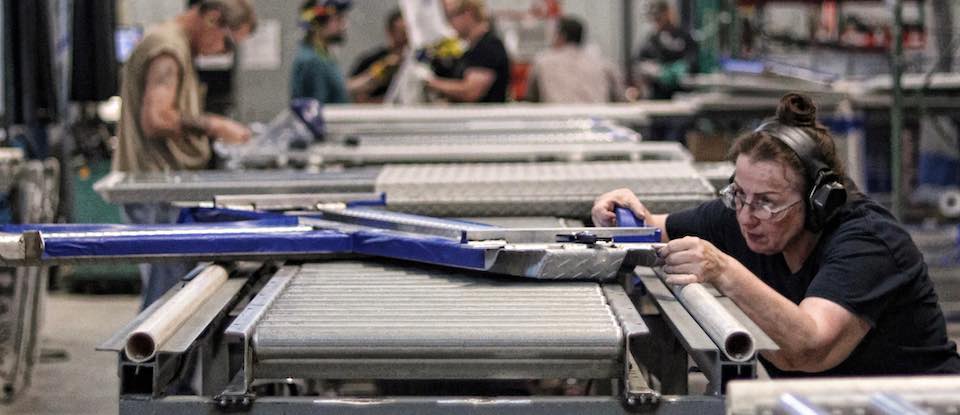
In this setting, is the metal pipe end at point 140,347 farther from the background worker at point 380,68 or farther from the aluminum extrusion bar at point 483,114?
the background worker at point 380,68

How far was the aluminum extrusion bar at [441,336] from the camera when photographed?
2449 millimetres

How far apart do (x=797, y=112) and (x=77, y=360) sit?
5.08 metres

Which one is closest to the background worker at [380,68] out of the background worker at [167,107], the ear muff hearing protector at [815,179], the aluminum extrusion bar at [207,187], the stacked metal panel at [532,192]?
the background worker at [167,107]

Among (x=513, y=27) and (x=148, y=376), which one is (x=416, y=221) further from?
(x=513, y=27)

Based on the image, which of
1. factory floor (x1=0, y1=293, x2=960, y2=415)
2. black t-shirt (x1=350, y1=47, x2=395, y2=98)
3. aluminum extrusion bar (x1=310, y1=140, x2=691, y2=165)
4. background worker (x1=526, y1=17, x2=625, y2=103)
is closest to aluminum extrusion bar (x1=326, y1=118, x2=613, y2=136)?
aluminum extrusion bar (x1=310, y1=140, x2=691, y2=165)

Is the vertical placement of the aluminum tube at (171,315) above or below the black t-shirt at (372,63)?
below

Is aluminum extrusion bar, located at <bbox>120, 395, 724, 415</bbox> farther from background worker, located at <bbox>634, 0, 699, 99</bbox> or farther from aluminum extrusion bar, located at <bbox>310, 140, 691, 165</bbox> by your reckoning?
background worker, located at <bbox>634, 0, 699, 99</bbox>

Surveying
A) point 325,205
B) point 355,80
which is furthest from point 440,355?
point 355,80

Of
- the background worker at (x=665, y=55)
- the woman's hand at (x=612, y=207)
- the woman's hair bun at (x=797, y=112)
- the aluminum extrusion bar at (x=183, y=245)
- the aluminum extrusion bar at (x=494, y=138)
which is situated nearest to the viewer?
the woman's hair bun at (x=797, y=112)

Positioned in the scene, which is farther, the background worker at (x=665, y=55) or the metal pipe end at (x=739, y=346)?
the background worker at (x=665, y=55)

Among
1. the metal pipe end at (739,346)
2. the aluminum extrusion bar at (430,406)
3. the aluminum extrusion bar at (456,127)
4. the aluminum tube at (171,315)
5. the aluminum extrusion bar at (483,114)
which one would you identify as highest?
the aluminum extrusion bar at (483,114)

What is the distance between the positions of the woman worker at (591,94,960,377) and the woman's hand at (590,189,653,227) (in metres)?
0.44

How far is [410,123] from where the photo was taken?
24.5 ft

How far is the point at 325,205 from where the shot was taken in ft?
12.5
